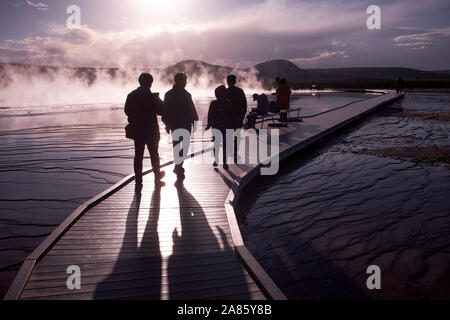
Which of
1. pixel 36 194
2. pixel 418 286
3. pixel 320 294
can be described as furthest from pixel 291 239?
pixel 36 194

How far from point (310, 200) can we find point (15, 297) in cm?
557

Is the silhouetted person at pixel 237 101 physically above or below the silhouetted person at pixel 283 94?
below

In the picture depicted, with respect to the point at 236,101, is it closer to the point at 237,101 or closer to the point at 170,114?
the point at 237,101

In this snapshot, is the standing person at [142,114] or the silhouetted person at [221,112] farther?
the silhouetted person at [221,112]

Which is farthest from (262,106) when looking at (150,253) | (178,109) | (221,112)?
(150,253)

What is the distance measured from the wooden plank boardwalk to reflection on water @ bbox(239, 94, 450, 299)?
87cm

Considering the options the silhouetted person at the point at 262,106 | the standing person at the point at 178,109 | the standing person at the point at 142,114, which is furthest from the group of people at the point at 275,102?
the standing person at the point at 142,114

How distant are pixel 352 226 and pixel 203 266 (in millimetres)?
3273

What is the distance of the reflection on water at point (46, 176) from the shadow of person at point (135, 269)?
45 cm

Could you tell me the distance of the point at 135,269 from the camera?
376 cm

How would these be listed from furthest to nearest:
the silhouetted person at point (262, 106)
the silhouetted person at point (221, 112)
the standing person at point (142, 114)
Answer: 1. the silhouetted person at point (262, 106)
2. the silhouetted person at point (221, 112)
3. the standing person at point (142, 114)

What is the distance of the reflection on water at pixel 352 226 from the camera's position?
4398mm

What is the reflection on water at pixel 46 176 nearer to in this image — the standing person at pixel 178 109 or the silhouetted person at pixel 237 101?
the standing person at pixel 178 109

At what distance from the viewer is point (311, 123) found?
15.9 m
